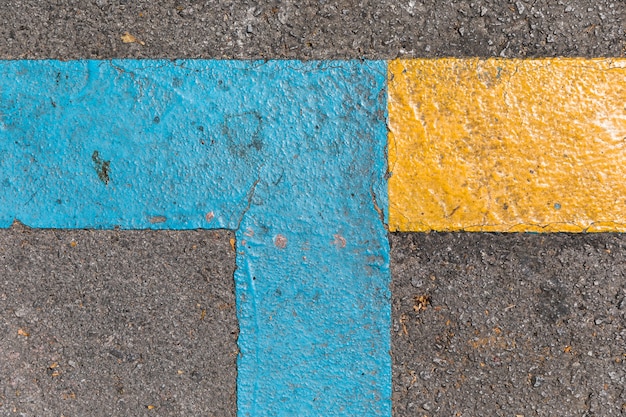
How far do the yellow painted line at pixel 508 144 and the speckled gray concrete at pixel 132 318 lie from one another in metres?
0.86

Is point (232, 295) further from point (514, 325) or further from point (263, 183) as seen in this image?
point (514, 325)

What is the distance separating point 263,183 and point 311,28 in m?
0.67

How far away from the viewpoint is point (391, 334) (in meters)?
1.77

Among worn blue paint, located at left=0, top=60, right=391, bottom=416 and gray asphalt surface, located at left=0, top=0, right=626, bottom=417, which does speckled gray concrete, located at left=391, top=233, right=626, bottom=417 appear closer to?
gray asphalt surface, located at left=0, top=0, right=626, bottom=417

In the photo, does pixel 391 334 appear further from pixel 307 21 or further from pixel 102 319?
pixel 307 21

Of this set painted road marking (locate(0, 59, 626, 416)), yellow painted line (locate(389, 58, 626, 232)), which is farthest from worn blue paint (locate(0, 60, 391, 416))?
yellow painted line (locate(389, 58, 626, 232))

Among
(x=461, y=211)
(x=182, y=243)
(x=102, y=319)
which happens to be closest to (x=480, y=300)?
(x=461, y=211)

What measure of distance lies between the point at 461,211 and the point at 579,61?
781mm

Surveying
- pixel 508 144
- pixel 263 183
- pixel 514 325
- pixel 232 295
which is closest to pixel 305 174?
pixel 263 183

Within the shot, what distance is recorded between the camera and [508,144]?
5.74ft

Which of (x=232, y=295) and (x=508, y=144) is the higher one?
(x=508, y=144)

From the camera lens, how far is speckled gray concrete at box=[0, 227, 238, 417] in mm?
1771

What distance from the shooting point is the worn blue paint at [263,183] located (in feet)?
5.77

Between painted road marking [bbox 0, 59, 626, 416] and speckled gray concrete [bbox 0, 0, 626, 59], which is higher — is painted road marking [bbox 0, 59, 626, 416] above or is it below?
below
